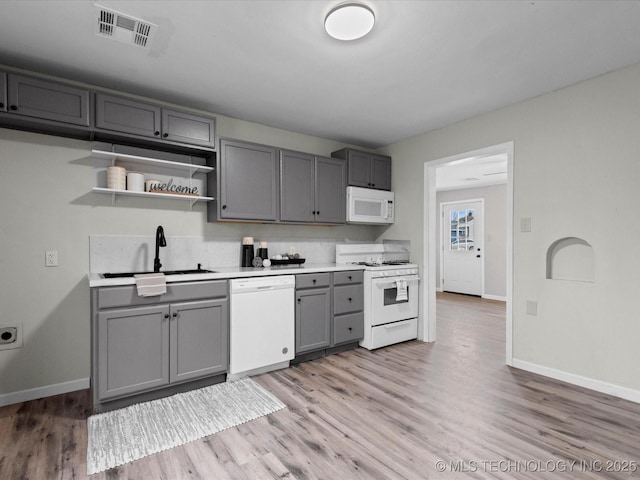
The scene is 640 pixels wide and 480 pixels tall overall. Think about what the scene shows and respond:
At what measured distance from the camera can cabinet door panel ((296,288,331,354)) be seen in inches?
133

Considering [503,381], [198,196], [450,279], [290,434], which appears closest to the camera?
[290,434]

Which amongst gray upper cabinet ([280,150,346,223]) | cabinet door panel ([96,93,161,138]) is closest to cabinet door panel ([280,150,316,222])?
gray upper cabinet ([280,150,346,223])

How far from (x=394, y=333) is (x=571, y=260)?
188 centimetres

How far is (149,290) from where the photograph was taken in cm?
251

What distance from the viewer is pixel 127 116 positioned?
2754 mm

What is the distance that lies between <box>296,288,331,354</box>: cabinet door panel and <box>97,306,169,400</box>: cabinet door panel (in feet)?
4.00

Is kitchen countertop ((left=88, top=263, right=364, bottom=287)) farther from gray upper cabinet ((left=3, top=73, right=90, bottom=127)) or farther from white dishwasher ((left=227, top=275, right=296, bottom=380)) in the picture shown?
gray upper cabinet ((left=3, top=73, right=90, bottom=127))

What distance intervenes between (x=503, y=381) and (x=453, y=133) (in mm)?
2560

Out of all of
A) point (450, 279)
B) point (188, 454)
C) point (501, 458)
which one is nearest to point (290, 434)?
point (188, 454)

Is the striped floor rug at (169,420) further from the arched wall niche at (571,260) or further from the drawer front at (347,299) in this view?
the arched wall niche at (571,260)

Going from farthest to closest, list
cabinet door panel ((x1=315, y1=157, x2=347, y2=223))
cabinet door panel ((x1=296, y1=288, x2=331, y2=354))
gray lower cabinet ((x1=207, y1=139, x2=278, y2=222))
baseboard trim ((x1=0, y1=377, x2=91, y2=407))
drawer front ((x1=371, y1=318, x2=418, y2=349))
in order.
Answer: cabinet door panel ((x1=315, y1=157, x2=347, y2=223)) → drawer front ((x1=371, y1=318, x2=418, y2=349)) → cabinet door panel ((x1=296, y1=288, x2=331, y2=354)) → gray lower cabinet ((x1=207, y1=139, x2=278, y2=222)) → baseboard trim ((x1=0, y1=377, x2=91, y2=407))

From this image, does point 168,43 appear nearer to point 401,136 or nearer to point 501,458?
point 401,136

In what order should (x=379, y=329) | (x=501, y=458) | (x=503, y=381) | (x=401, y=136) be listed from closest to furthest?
(x=501, y=458)
(x=503, y=381)
(x=379, y=329)
(x=401, y=136)

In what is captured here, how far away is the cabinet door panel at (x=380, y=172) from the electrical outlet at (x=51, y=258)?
3.31 m
